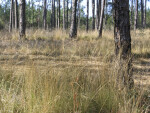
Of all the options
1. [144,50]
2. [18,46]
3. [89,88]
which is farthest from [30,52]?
[144,50]

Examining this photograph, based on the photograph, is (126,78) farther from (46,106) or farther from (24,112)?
(24,112)

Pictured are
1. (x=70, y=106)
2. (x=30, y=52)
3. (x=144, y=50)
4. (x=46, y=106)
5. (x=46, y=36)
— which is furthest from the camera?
(x=46, y=36)

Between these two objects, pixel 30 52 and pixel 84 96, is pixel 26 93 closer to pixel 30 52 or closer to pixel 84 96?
pixel 84 96

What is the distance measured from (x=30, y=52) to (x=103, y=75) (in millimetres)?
3818

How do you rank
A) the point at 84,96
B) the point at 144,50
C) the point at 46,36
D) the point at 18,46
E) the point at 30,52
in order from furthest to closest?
the point at 46,36 < the point at 18,46 < the point at 144,50 < the point at 30,52 < the point at 84,96

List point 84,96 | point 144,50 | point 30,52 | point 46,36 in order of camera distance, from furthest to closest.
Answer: point 46,36 < point 144,50 < point 30,52 < point 84,96

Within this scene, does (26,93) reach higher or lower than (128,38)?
lower

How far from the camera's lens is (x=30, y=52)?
585cm

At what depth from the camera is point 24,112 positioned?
1833mm

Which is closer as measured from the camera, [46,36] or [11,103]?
[11,103]

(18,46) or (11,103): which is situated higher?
(18,46)

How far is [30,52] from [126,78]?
13.1 ft

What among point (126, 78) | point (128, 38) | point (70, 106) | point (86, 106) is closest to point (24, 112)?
point (70, 106)

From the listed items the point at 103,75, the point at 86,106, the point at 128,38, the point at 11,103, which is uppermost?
the point at 128,38
